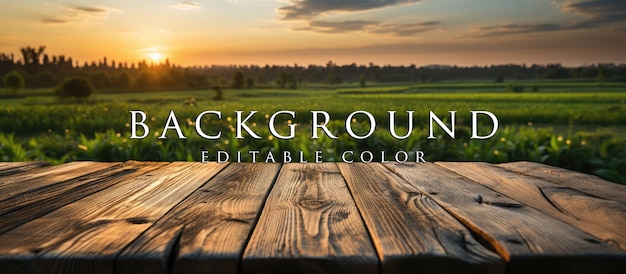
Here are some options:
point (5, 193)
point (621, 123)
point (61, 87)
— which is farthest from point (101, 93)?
point (5, 193)

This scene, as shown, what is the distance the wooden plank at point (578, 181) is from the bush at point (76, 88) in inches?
1557

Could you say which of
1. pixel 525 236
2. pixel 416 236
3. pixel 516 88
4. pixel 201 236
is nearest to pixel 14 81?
pixel 516 88

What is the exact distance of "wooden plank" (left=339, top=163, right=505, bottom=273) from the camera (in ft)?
2.81

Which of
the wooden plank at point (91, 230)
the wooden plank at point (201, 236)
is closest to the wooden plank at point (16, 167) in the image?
the wooden plank at point (91, 230)

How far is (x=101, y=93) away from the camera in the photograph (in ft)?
154

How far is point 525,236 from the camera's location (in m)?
1.00

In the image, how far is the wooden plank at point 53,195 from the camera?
1219mm

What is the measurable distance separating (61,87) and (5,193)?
40.5 meters

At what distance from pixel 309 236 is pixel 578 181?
1260 millimetres

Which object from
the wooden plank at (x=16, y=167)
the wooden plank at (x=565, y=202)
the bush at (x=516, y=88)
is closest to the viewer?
the wooden plank at (x=565, y=202)

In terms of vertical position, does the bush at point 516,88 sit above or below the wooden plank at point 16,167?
above

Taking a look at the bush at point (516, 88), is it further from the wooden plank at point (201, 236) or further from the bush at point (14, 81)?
the bush at point (14, 81)

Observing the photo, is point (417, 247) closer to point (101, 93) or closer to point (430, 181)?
point (430, 181)

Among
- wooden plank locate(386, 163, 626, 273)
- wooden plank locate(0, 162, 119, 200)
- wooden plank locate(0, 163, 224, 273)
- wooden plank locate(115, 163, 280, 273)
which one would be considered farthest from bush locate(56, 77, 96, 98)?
wooden plank locate(386, 163, 626, 273)
